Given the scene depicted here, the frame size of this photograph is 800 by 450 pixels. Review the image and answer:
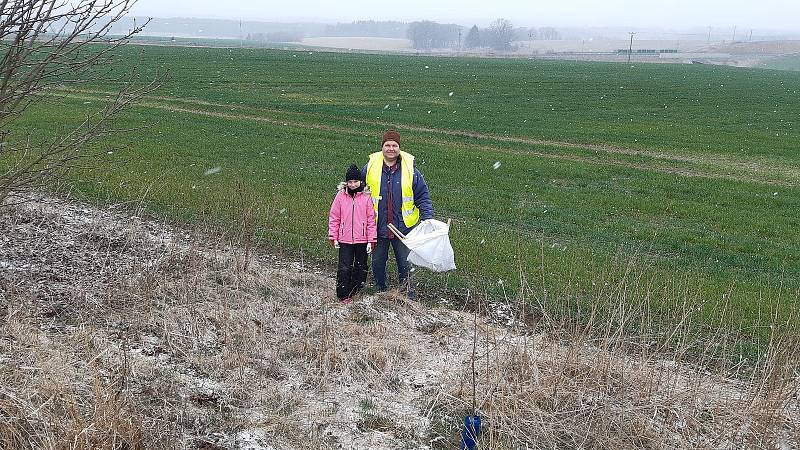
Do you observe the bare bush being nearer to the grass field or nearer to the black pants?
the black pants

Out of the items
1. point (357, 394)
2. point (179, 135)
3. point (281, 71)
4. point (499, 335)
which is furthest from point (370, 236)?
point (281, 71)

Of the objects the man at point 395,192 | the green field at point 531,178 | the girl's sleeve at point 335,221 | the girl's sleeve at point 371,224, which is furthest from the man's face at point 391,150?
the green field at point 531,178

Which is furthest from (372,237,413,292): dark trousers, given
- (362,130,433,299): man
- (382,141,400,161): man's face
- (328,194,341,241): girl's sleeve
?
(382,141,400,161): man's face

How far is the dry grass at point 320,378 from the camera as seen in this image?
5.07 m

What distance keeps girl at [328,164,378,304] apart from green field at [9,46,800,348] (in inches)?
49.5

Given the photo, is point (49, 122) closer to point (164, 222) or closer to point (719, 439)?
point (164, 222)

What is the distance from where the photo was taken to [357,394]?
584 cm

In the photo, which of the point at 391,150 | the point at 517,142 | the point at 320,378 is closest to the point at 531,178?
the point at 517,142

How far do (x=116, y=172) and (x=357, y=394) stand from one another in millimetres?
10374

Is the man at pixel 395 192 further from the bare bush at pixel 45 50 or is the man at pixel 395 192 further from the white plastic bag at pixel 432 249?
the bare bush at pixel 45 50

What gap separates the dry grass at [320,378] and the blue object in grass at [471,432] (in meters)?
0.11

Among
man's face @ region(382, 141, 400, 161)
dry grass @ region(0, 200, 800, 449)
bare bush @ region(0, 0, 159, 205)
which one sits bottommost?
A: dry grass @ region(0, 200, 800, 449)

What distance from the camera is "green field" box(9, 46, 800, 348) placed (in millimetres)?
9117

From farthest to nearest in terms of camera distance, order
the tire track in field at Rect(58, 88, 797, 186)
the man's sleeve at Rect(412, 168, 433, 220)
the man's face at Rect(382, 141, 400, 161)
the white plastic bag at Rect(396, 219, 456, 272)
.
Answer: the tire track in field at Rect(58, 88, 797, 186), the man's sleeve at Rect(412, 168, 433, 220), the man's face at Rect(382, 141, 400, 161), the white plastic bag at Rect(396, 219, 456, 272)
